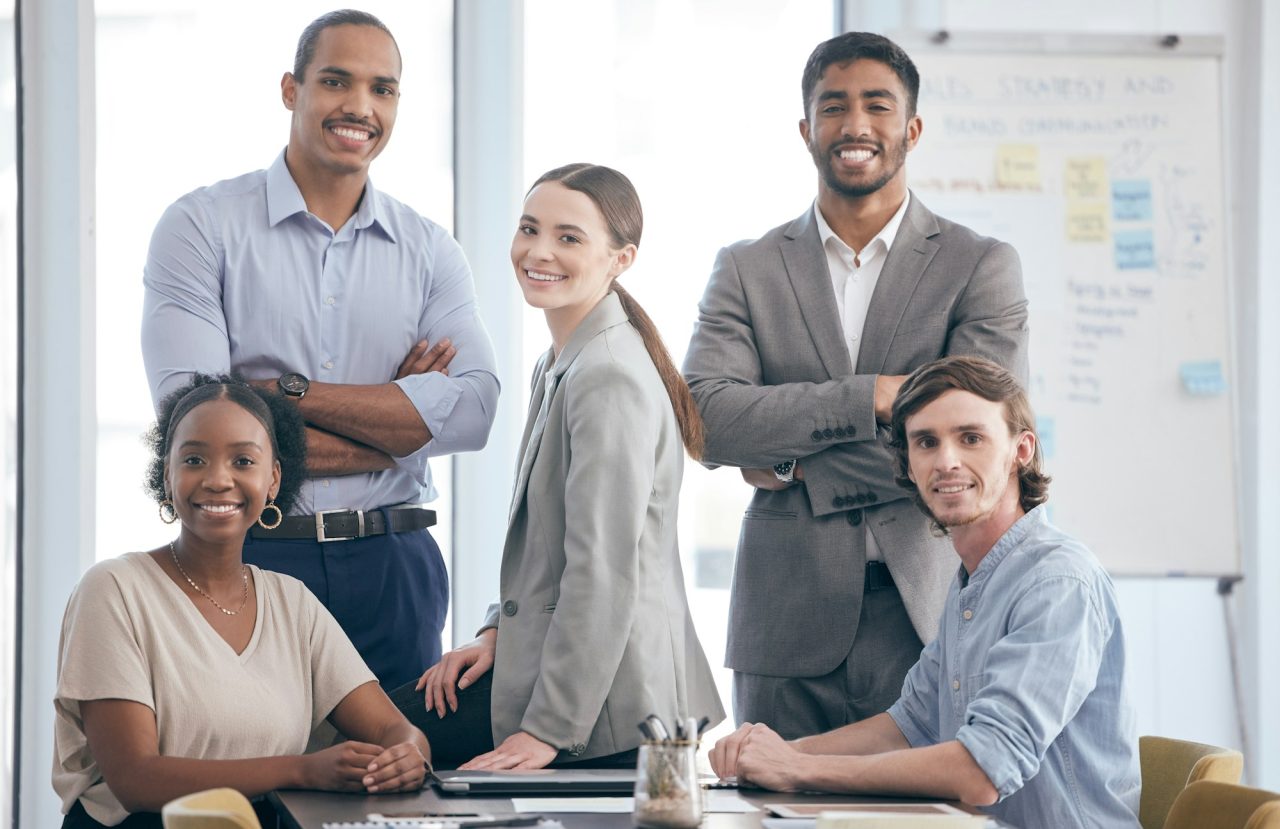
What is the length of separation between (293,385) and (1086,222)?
2464 mm

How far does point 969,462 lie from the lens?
87.4 inches

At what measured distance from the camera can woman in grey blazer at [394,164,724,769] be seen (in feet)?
7.38

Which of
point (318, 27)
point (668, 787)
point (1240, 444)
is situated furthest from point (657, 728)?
point (1240, 444)

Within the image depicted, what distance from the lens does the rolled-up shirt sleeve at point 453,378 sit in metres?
2.82

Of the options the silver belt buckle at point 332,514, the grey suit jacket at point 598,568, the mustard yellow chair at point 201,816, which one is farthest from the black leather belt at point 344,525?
the mustard yellow chair at point 201,816

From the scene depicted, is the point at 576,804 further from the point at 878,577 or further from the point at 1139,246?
the point at 1139,246

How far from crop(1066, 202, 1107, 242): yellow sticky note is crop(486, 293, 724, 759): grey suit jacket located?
6.78ft

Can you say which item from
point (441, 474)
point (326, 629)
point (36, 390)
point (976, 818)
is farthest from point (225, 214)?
point (976, 818)

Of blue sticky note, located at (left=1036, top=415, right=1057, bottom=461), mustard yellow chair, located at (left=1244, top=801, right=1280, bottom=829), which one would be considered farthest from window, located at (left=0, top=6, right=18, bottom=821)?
mustard yellow chair, located at (left=1244, top=801, right=1280, bottom=829)

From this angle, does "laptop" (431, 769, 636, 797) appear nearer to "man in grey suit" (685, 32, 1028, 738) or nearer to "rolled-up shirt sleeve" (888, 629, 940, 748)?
"rolled-up shirt sleeve" (888, 629, 940, 748)

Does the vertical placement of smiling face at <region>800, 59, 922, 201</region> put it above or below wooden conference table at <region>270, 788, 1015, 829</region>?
above

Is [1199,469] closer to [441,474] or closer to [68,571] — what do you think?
[441,474]

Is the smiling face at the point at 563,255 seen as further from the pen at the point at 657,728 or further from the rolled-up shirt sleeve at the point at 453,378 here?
the pen at the point at 657,728

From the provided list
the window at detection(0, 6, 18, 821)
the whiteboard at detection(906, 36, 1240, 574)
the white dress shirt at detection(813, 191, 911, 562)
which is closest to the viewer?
the white dress shirt at detection(813, 191, 911, 562)
